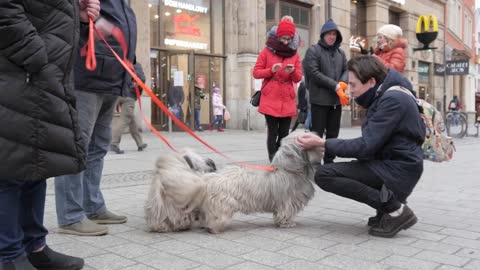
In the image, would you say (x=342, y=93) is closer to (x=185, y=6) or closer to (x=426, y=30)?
(x=185, y=6)

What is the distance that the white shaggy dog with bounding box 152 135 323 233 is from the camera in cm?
376

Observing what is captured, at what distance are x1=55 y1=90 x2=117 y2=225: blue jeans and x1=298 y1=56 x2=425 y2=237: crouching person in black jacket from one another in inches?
59.4

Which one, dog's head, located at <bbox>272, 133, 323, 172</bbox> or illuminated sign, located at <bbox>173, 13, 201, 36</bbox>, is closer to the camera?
dog's head, located at <bbox>272, 133, 323, 172</bbox>

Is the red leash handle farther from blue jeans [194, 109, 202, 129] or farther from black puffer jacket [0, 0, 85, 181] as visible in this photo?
blue jeans [194, 109, 202, 129]

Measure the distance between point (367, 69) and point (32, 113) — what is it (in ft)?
7.92

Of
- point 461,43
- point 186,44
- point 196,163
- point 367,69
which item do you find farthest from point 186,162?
point 461,43

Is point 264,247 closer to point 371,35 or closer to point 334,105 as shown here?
point 334,105

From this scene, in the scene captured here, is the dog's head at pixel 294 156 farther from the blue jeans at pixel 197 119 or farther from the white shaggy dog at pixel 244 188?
the blue jeans at pixel 197 119

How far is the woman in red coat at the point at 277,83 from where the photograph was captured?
19.5 feet

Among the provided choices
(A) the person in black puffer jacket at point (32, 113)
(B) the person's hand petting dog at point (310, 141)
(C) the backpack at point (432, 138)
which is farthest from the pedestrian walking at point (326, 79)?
(A) the person in black puffer jacket at point (32, 113)

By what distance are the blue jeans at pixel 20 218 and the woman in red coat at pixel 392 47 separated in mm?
3603

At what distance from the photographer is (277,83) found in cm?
608

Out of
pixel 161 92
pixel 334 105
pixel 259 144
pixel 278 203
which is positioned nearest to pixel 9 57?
pixel 278 203

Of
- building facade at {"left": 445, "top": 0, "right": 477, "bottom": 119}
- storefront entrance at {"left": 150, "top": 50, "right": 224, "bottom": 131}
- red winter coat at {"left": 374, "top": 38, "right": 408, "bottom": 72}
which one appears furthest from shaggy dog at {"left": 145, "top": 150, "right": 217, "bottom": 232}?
building facade at {"left": 445, "top": 0, "right": 477, "bottom": 119}
